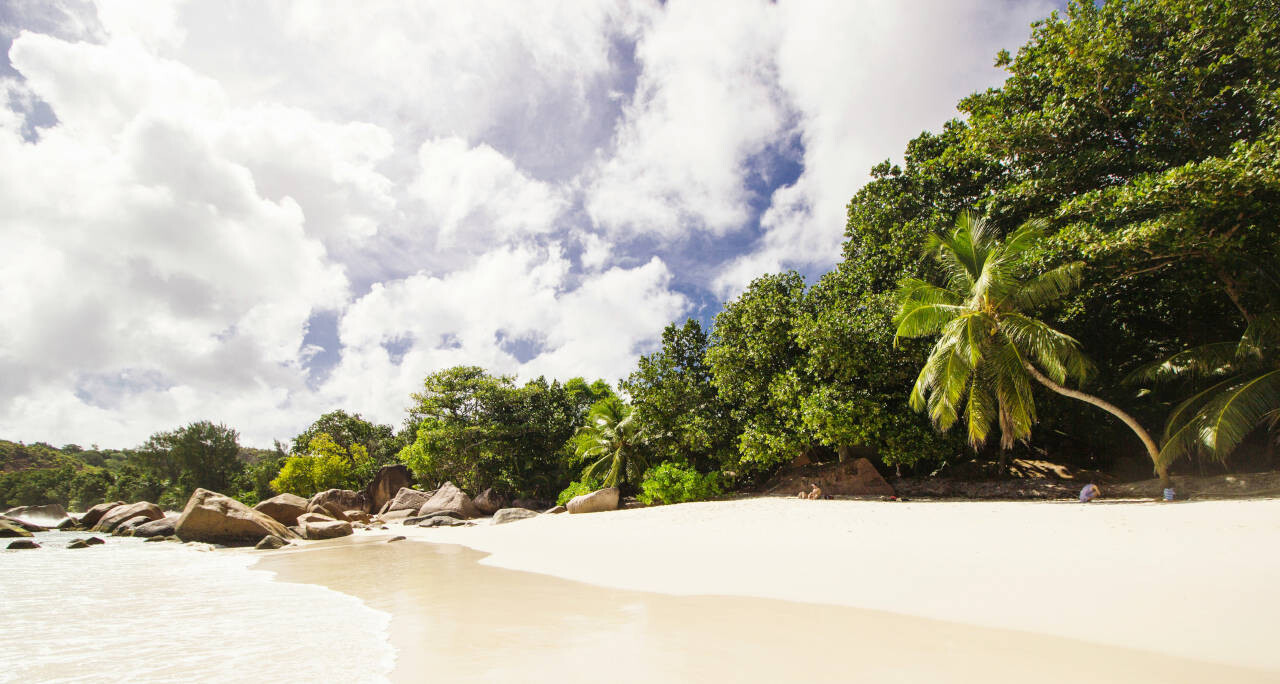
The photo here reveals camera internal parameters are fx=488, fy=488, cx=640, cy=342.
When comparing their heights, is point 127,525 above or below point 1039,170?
below

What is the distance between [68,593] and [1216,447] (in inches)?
840

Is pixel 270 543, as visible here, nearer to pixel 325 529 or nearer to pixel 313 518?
pixel 325 529

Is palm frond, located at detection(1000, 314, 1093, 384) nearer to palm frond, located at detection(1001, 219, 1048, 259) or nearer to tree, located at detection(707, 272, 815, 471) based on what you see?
palm frond, located at detection(1001, 219, 1048, 259)

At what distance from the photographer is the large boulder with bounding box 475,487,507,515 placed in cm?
2580

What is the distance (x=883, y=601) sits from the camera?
5.16 meters

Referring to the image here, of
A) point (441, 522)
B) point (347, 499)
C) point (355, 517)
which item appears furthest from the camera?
point (347, 499)

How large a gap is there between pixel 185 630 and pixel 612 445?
60.6ft

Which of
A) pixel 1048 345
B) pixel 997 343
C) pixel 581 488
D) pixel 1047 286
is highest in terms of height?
pixel 1047 286

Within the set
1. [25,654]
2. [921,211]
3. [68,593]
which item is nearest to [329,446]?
[68,593]

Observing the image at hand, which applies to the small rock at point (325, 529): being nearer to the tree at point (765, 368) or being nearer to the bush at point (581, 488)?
the bush at point (581, 488)

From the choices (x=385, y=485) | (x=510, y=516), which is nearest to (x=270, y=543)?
(x=510, y=516)

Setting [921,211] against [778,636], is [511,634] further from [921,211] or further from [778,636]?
[921,211]

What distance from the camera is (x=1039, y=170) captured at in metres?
14.4

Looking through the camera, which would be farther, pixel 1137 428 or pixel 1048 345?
pixel 1137 428
